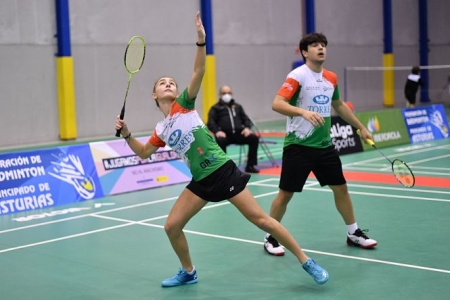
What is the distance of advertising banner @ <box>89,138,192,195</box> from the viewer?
10.4 meters

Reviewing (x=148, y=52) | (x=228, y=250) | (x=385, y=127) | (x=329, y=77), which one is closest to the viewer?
(x=329, y=77)

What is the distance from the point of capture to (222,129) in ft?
40.1

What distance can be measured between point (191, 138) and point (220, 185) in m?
0.42

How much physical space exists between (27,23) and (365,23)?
47.8 ft

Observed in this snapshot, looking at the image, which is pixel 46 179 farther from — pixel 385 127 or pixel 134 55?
pixel 385 127

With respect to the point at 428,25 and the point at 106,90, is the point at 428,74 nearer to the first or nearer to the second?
the point at 428,25

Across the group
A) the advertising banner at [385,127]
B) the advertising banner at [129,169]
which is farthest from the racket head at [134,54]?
the advertising banner at [385,127]

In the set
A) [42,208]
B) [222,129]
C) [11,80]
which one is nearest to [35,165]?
[42,208]

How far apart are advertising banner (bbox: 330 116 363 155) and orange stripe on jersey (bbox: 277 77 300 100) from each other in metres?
7.51

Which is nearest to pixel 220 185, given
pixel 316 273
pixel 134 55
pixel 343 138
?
pixel 316 273

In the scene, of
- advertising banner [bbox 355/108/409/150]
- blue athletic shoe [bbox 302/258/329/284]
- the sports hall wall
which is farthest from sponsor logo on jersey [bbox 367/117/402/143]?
blue athletic shoe [bbox 302/258/329/284]

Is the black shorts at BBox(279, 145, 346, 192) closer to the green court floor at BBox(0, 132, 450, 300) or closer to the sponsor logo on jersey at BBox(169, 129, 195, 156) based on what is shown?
the green court floor at BBox(0, 132, 450, 300)

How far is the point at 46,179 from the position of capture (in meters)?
9.63

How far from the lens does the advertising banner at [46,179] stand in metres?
9.28
